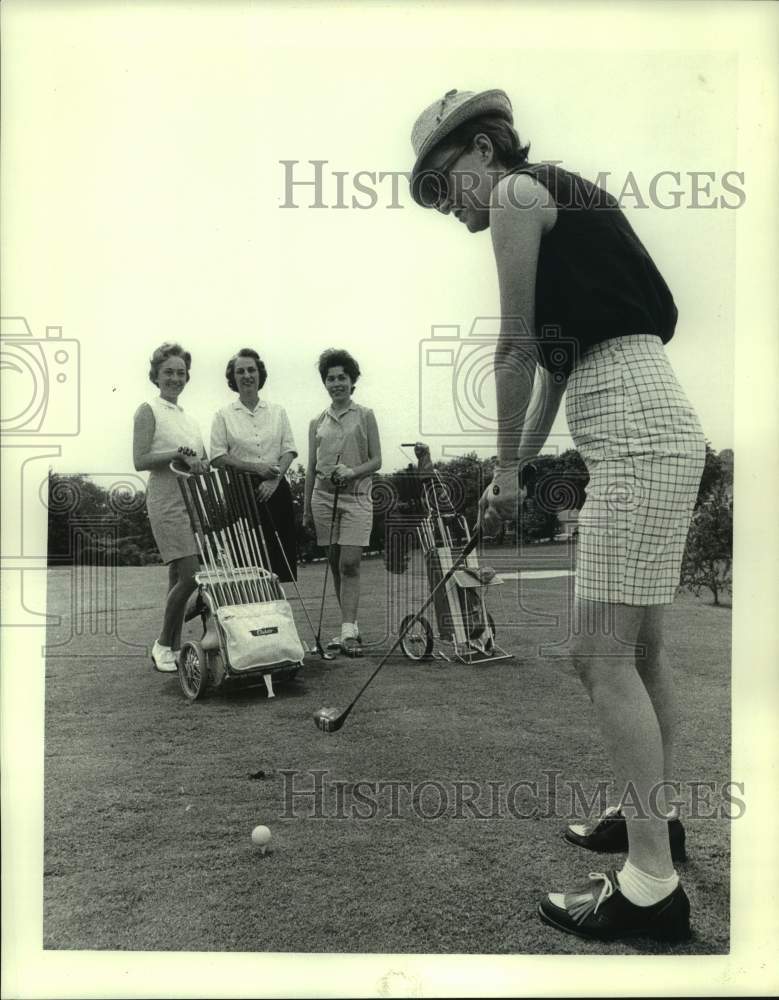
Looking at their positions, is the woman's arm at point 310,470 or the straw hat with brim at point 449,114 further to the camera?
the woman's arm at point 310,470

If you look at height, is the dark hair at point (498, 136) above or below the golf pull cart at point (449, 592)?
above

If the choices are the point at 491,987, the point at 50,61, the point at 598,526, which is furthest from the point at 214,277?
the point at 491,987

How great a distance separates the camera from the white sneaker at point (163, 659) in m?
2.30

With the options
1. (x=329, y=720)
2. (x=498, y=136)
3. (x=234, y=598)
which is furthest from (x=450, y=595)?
(x=498, y=136)

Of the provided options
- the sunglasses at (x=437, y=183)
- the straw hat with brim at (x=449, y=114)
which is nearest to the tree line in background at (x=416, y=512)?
the sunglasses at (x=437, y=183)

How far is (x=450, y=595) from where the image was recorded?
7.25ft

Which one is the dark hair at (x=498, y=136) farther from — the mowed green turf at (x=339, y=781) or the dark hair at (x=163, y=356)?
the mowed green turf at (x=339, y=781)

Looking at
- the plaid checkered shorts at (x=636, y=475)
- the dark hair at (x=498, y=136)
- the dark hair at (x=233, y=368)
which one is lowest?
the plaid checkered shorts at (x=636, y=475)

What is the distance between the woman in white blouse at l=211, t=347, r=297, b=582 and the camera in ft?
6.92

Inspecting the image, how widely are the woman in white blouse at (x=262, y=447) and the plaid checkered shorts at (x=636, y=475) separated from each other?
0.87m

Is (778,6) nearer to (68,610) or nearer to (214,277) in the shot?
(214,277)

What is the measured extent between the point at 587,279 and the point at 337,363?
71cm

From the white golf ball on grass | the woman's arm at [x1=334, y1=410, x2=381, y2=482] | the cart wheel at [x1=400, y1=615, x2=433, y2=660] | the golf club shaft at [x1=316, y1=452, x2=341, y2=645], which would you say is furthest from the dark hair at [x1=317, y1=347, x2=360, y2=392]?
the white golf ball on grass

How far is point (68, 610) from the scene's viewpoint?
215 cm
